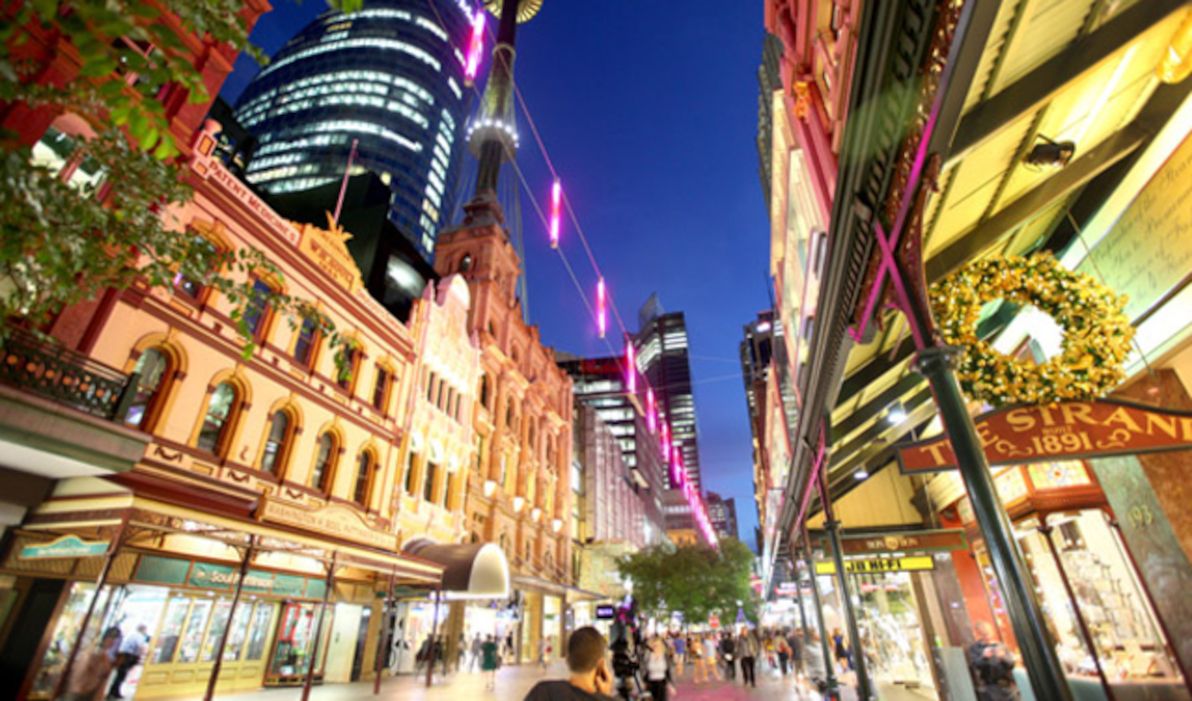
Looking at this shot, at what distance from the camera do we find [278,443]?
16484 millimetres

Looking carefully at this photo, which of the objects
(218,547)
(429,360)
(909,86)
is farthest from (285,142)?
(909,86)

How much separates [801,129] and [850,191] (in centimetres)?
700

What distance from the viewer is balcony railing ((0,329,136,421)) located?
353 inches

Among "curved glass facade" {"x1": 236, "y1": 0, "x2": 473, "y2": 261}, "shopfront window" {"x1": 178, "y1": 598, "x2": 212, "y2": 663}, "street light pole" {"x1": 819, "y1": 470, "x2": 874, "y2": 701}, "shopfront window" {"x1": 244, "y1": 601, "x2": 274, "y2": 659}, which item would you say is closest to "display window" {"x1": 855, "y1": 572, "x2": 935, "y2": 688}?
"street light pole" {"x1": 819, "y1": 470, "x2": 874, "y2": 701}

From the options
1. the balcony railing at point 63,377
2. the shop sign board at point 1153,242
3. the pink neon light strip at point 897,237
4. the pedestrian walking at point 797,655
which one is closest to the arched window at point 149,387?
the balcony railing at point 63,377

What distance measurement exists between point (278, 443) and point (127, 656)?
20.3ft

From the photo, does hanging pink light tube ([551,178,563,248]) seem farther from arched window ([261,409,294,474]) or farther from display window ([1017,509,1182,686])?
display window ([1017,509,1182,686])

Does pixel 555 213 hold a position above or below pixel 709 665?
above

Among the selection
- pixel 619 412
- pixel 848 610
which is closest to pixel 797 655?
pixel 848 610

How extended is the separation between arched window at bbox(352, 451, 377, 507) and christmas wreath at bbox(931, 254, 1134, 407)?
62.4 ft

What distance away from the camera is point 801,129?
10664 millimetres

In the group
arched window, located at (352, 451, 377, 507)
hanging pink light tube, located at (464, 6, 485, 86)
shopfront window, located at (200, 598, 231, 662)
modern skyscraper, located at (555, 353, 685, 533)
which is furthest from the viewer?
modern skyscraper, located at (555, 353, 685, 533)

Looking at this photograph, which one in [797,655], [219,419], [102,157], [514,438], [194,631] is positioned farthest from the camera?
[514,438]

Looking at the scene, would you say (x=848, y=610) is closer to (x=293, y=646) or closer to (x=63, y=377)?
(x=63, y=377)
